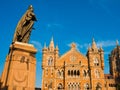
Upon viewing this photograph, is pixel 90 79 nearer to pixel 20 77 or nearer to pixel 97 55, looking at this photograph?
pixel 97 55

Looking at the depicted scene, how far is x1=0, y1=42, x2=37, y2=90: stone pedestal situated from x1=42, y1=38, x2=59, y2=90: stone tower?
137 ft

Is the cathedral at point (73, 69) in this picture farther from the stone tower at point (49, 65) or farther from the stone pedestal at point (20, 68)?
the stone pedestal at point (20, 68)

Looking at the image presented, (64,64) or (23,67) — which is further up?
(64,64)

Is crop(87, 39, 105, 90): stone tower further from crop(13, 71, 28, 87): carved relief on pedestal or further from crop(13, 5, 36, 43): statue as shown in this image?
crop(13, 71, 28, 87): carved relief on pedestal

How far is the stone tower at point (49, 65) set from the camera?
49531 mm

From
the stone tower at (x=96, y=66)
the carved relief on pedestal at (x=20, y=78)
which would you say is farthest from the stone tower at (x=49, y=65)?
the carved relief on pedestal at (x=20, y=78)

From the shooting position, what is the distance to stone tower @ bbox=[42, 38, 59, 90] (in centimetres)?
4953

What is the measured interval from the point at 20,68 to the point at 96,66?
45.4 m

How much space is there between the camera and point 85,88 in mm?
49812

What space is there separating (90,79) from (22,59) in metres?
44.1

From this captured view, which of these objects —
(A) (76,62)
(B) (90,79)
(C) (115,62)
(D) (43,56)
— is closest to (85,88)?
(B) (90,79)

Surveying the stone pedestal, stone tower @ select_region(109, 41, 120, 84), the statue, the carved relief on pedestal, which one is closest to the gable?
stone tower @ select_region(109, 41, 120, 84)

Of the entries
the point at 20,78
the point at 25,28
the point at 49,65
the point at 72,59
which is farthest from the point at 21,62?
the point at 72,59

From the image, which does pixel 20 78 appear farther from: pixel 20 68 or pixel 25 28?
pixel 25 28
